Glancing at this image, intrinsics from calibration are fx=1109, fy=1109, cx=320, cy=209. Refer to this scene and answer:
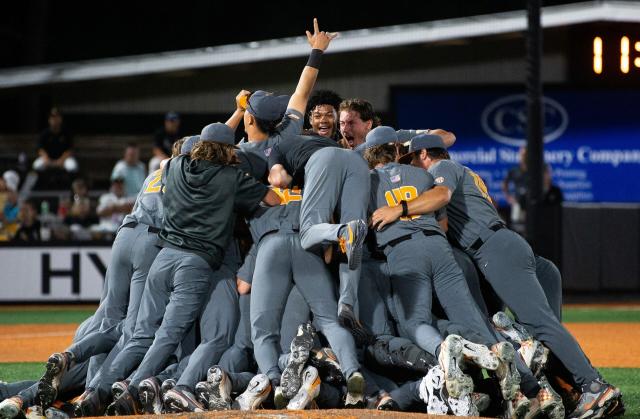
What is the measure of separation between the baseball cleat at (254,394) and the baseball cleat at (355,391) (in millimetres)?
509

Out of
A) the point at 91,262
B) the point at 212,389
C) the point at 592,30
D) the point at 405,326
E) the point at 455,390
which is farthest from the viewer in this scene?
the point at 592,30

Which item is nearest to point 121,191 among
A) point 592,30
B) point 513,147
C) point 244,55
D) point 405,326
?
point 244,55

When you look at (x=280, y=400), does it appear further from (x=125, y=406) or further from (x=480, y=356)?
(x=480, y=356)

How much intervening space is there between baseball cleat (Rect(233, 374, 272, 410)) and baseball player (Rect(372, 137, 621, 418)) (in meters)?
1.41

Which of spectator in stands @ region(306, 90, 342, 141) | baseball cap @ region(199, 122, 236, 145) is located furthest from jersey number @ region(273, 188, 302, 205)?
spectator in stands @ region(306, 90, 342, 141)

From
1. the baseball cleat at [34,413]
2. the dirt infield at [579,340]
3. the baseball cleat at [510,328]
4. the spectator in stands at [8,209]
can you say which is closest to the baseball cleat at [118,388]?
the baseball cleat at [34,413]

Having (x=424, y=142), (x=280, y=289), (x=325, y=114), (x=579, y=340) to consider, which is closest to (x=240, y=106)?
(x=325, y=114)

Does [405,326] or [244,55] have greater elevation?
[244,55]

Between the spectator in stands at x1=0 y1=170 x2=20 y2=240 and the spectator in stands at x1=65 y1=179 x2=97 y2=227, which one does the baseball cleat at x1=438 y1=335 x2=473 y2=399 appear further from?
the spectator in stands at x1=0 y1=170 x2=20 y2=240

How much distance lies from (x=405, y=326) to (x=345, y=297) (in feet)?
1.79

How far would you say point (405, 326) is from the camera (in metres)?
7.35

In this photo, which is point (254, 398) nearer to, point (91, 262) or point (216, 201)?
point (216, 201)

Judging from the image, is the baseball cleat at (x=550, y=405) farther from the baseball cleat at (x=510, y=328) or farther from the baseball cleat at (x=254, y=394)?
the baseball cleat at (x=254, y=394)

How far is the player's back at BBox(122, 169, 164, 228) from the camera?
807 centimetres
